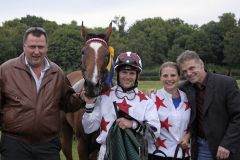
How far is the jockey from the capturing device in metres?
4.18

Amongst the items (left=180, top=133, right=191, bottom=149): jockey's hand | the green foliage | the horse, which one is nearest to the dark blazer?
(left=180, top=133, right=191, bottom=149): jockey's hand

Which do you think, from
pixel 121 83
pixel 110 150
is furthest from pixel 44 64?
pixel 110 150

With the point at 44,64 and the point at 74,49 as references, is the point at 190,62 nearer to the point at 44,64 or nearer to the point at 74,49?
the point at 44,64

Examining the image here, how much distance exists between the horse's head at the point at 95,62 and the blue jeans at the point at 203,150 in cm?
144

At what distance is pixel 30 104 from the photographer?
3.95 m

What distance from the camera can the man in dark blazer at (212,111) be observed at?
4.38 metres

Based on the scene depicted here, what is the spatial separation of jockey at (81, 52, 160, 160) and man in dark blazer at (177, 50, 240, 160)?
657 mm

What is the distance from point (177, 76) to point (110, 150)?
1277 mm

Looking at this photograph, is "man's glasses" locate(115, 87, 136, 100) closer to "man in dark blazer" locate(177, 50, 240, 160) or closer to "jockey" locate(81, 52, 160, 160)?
"jockey" locate(81, 52, 160, 160)

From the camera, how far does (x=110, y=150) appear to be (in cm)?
406

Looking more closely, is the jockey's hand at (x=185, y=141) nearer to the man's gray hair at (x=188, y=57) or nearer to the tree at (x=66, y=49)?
the man's gray hair at (x=188, y=57)

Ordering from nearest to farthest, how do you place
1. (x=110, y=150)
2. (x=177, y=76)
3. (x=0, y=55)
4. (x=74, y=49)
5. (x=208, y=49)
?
(x=110, y=150), (x=177, y=76), (x=74, y=49), (x=0, y=55), (x=208, y=49)

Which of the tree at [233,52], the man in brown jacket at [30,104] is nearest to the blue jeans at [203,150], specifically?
A: the man in brown jacket at [30,104]

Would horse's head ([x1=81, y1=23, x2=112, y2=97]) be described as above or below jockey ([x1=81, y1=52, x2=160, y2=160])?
above
